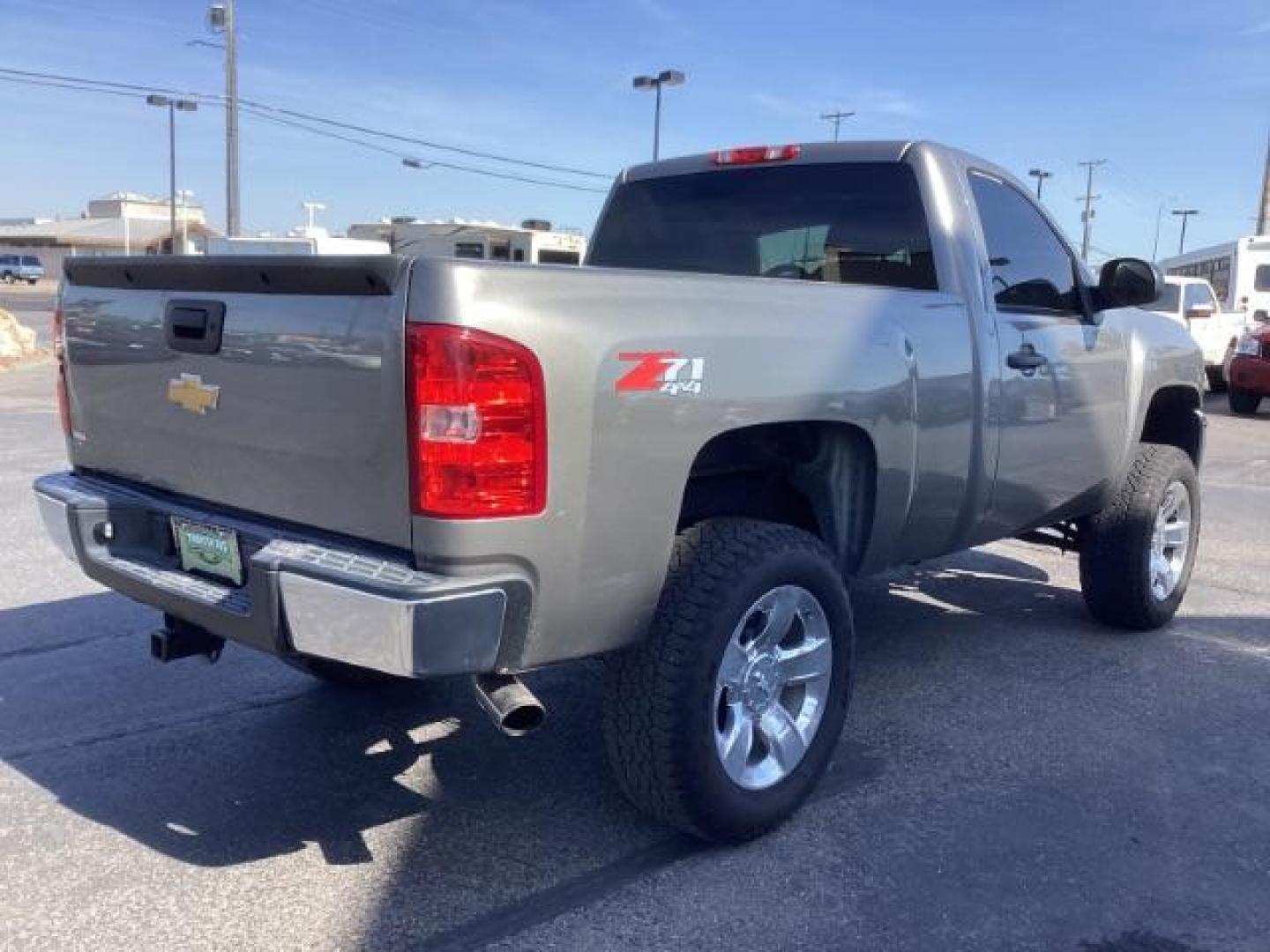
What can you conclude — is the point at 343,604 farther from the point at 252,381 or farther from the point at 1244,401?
the point at 1244,401

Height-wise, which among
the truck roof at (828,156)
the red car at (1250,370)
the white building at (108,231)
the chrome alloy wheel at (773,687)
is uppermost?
the white building at (108,231)

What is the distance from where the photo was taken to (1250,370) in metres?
15.8

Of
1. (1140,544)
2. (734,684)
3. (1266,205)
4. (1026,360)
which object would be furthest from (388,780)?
(1266,205)

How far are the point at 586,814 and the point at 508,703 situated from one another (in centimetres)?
87

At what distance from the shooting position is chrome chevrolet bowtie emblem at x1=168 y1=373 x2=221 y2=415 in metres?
3.09

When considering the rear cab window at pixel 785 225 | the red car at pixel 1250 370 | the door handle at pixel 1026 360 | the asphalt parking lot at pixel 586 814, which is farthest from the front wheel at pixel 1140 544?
the red car at pixel 1250 370

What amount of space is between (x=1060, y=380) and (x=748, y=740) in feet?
6.85

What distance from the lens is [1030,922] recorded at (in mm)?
2979

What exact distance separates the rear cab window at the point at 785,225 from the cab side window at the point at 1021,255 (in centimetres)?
32

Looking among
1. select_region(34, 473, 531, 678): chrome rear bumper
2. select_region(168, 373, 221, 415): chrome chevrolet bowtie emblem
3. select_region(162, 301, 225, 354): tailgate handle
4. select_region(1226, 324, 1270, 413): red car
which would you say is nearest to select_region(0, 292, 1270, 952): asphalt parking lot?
select_region(34, 473, 531, 678): chrome rear bumper

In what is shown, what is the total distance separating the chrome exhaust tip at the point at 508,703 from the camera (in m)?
2.79

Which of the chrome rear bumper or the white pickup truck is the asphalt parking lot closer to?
the chrome rear bumper

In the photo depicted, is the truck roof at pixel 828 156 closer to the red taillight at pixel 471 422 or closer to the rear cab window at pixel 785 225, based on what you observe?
the rear cab window at pixel 785 225

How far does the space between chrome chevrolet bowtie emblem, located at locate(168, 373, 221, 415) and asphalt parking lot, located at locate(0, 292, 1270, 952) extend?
1.22m
